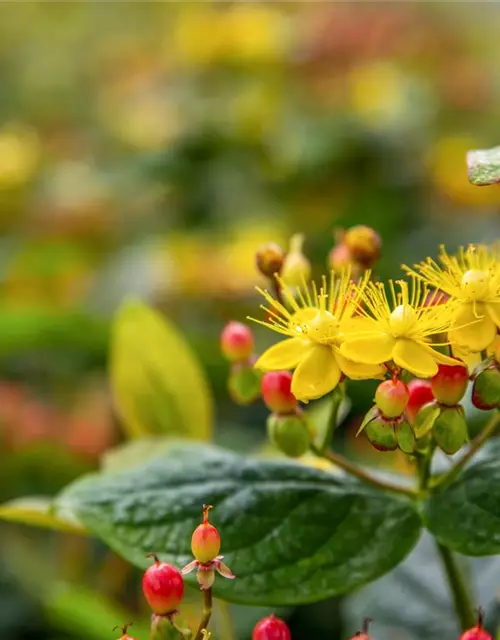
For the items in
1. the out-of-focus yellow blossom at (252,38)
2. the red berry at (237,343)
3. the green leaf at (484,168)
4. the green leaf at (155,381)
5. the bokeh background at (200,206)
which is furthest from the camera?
the out-of-focus yellow blossom at (252,38)

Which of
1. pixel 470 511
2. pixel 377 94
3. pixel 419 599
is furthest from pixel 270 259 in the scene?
pixel 377 94

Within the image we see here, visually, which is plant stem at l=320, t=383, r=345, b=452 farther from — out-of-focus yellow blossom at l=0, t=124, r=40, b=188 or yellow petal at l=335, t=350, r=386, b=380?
out-of-focus yellow blossom at l=0, t=124, r=40, b=188

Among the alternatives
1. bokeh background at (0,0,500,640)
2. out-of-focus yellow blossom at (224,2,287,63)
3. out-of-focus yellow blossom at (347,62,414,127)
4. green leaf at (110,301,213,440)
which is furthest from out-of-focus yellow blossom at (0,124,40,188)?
green leaf at (110,301,213,440)

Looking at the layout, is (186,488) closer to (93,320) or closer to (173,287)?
(93,320)

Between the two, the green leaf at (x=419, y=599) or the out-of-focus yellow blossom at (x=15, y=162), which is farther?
the out-of-focus yellow blossom at (x=15, y=162)

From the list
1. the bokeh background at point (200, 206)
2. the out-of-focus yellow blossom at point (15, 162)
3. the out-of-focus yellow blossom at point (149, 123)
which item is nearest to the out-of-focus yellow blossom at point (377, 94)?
the bokeh background at point (200, 206)

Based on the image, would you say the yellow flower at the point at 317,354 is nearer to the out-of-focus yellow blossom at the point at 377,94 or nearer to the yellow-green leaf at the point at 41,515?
the yellow-green leaf at the point at 41,515

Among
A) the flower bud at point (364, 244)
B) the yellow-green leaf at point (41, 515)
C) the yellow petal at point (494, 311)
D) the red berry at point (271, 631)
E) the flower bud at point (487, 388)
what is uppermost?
the flower bud at point (364, 244)
